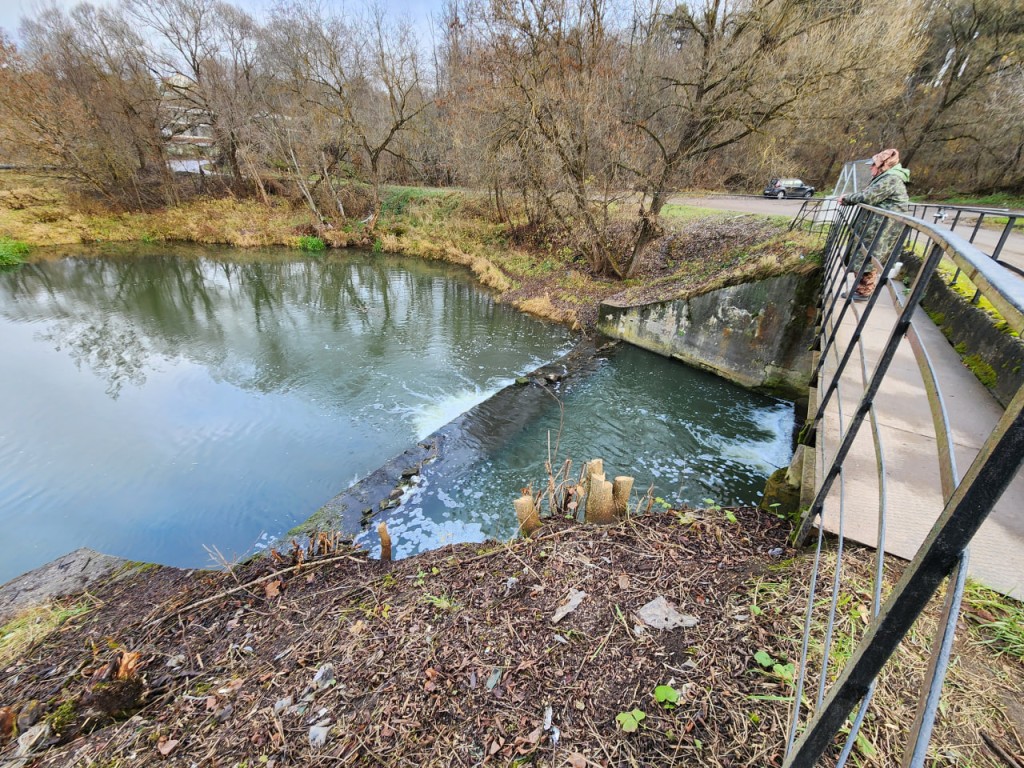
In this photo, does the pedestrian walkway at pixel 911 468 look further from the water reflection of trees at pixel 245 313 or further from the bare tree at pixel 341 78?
the bare tree at pixel 341 78

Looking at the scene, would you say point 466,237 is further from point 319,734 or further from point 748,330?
point 319,734

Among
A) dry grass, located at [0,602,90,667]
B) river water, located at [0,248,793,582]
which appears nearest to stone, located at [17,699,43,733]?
dry grass, located at [0,602,90,667]

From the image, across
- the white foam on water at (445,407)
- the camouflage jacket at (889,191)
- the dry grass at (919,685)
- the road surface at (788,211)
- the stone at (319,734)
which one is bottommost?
the white foam on water at (445,407)

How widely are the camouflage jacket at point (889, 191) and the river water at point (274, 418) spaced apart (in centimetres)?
374

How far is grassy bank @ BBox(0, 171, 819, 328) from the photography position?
1228cm

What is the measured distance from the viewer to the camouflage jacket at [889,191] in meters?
5.41

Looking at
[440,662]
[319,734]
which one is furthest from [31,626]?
[440,662]

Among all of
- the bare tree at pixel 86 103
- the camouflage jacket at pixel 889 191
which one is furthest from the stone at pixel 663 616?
the bare tree at pixel 86 103

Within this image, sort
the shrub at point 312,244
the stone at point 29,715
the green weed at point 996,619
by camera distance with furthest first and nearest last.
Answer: the shrub at point 312,244, the stone at point 29,715, the green weed at point 996,619

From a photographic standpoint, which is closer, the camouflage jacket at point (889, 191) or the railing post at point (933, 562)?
the railing post at point (933, 562)

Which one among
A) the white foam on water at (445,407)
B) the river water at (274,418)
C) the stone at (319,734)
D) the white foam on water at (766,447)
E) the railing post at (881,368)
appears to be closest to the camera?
the railing post at (881,368)

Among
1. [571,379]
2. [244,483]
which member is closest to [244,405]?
[244,483]

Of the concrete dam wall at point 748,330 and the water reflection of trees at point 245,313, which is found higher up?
the concrete dam wall at point 748,330

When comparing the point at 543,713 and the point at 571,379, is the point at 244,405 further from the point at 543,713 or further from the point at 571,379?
the point at 543,713
